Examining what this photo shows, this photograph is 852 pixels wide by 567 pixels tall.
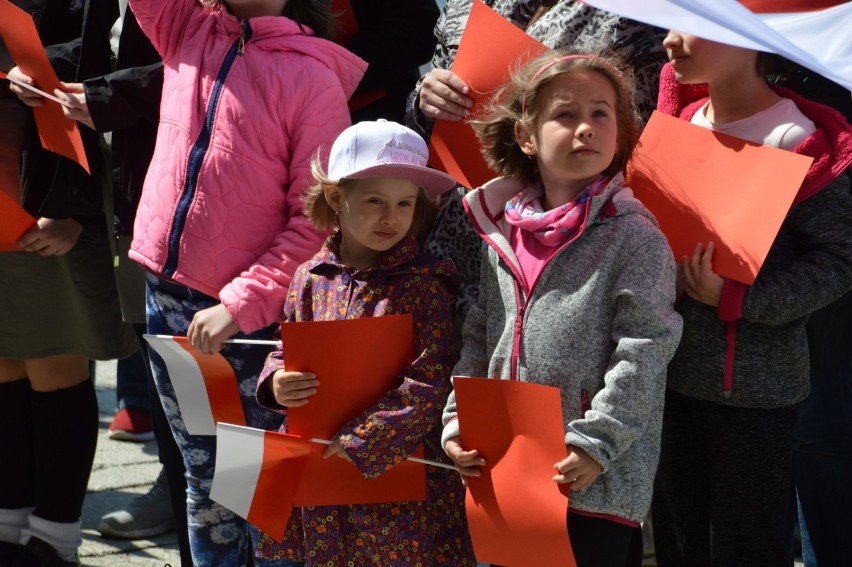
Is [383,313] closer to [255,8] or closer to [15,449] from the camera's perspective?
[255,8]

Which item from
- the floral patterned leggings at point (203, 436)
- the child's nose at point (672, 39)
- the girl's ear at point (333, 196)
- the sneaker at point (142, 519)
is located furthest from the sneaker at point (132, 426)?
the child's nose at point (672, 39)

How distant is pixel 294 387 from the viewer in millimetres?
2633

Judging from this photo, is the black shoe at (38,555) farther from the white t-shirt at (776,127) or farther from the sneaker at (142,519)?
the white t-shirt at (776,127)

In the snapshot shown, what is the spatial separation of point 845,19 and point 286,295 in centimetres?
137

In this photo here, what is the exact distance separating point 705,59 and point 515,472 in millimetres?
932

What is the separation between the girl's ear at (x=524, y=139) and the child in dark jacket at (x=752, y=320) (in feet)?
1.06

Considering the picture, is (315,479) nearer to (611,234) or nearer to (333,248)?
(333,248)

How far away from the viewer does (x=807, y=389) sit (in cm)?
249

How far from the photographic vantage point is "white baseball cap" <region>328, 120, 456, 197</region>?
8.55 feet

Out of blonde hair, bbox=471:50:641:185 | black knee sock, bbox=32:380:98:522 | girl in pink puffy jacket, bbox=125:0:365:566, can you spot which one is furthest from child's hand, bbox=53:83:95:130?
blonde hair, bbox=471:50:641:185

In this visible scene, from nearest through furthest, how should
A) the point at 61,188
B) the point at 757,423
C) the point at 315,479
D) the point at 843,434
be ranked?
the point at 757,423
the point at 315,479
the point at 843,434
the point at 61,188

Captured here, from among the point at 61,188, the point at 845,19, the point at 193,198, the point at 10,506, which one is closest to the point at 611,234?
the point at 845,19

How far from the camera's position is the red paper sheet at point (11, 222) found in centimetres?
337

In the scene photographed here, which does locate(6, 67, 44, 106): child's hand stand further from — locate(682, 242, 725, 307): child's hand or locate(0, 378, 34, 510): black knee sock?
locate(682, 242, 725, 307): child's hand
